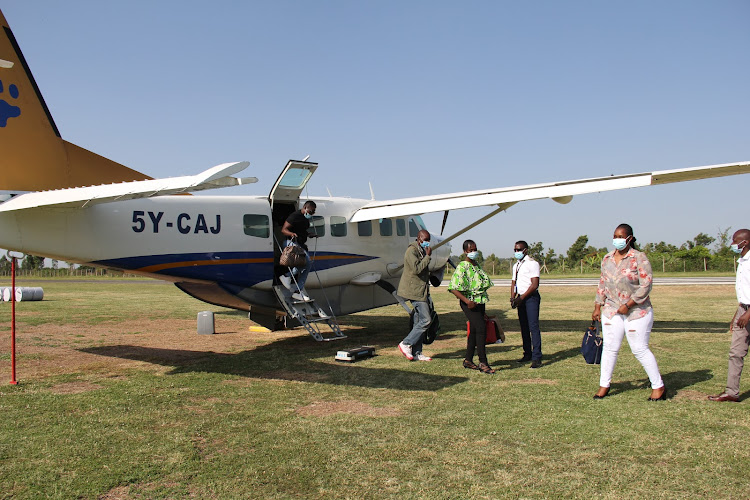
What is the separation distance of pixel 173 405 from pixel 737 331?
20.1 ft

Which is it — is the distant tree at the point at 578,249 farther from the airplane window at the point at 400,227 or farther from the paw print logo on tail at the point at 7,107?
the paw print logo on tail at the point at 7,107

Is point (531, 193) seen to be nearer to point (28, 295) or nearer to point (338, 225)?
point (338, 225)

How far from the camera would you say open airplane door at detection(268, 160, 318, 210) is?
8.95 m

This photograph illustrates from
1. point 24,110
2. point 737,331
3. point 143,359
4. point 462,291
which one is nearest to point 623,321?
point 737,331

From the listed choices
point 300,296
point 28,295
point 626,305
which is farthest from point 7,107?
point 28,295

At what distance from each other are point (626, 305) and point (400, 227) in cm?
714

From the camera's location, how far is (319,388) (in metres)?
6.68

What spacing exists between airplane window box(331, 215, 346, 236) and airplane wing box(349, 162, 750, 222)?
0.22m

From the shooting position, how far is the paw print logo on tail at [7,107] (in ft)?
23.9

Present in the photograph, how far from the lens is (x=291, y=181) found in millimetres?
9320

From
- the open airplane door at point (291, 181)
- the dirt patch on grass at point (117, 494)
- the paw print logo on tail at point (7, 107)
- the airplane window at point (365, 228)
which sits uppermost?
the paw print logo on tail at point (7, 107)

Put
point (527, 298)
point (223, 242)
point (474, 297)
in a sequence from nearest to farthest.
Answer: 1. point (474, 297)
2. point (527, 298)
3. point (223, 242)

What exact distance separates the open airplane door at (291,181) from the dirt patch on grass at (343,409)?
4377 mm

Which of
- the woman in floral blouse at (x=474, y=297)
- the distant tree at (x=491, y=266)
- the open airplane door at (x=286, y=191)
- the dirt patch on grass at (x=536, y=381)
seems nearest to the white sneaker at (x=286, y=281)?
the open airplane door at (x=286, y=191)
